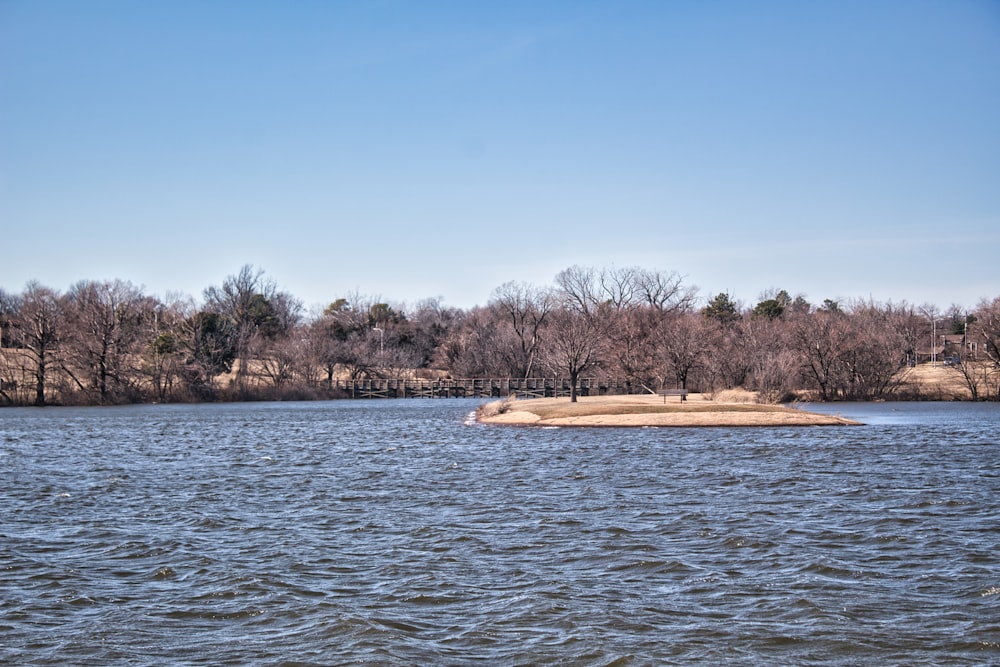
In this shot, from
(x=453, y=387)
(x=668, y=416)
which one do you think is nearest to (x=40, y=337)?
(x=453, y=387)

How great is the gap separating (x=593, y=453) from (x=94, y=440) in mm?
24036

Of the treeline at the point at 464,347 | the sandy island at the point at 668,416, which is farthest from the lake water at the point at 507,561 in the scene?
the treeline at the point at 464,347

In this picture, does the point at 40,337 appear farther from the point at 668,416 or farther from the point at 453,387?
the point at 668,416

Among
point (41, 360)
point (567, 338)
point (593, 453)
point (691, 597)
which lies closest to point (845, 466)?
point (593, 453)

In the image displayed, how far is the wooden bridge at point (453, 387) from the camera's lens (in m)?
101

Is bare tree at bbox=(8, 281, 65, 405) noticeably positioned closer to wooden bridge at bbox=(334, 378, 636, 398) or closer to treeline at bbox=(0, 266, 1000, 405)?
treeline at bbox=(0, 266, 1000, 405)

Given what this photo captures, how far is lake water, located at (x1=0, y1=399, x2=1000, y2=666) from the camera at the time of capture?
37.4ft

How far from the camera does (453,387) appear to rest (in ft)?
355

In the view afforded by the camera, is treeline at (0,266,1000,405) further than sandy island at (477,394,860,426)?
Yes

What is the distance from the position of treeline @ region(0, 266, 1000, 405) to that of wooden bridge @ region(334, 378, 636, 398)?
263cm

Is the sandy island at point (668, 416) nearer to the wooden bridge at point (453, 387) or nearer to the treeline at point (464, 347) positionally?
the treeline at point (464, 347)

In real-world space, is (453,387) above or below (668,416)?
above

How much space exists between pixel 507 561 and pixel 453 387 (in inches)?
3652

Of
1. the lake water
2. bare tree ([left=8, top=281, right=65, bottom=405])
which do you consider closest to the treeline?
bare tree ([left=8, top=281, right=65, bottom=405])
